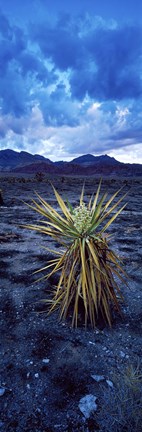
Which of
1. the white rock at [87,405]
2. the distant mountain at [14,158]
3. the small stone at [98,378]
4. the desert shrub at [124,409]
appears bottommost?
the white rock at [87,405]

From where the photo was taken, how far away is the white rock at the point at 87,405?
2680 mm

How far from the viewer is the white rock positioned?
2680 millimetres

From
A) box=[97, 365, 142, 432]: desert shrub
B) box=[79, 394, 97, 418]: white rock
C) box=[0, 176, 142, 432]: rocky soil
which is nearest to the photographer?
box=[97, 365, 142, 432]: desert shrub

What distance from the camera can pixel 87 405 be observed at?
9.02 ft

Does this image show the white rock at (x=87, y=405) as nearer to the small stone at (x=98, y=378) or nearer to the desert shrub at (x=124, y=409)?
the desert shrub at (x=124, y=409)

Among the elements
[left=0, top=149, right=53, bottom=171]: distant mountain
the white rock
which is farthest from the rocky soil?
[left=0, top=149, right=53, bottom=171]: distant mountain

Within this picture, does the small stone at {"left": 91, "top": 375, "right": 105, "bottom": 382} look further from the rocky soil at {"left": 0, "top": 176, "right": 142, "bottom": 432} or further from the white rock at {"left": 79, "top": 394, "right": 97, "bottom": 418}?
the white rock at {"left": 79, "top": 394, "right": 97, "bottom": 418}

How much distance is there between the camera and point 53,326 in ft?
12.9

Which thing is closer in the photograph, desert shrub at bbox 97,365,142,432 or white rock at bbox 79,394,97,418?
desert shrub at bbox 97,365,142,432

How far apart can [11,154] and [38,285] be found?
131689 millimetres

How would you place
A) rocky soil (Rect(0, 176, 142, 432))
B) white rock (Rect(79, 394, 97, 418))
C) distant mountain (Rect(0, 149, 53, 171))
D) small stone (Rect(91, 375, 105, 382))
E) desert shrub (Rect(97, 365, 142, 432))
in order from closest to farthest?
desert shrub (Rect(97, 365, 142, 432)) → rocky soil (Rect(0, 176, 142, 432)) → white rock (Rect(79, 394, 97, 418)) → small stone (Rect(91, 375, 105, 382)) → distant mountain (Rect(0, 149, 53, 171))

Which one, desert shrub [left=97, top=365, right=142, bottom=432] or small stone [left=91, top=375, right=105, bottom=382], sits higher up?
desert shrub [left=97, top=365, right=142, bottom=432]

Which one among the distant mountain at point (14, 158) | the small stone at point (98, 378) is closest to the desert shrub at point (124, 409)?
the small stone at point (98, 378)

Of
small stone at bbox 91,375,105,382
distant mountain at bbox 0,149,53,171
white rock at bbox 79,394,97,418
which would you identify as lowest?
white rock at bbox 79,394,97,418
